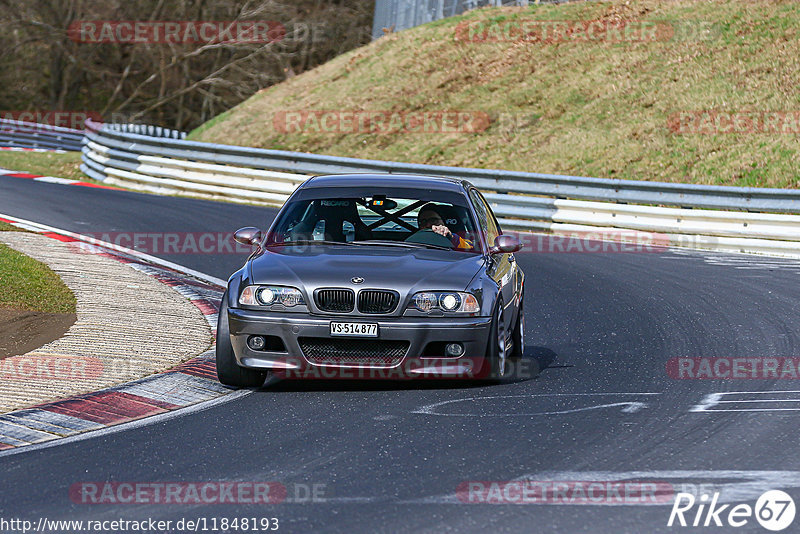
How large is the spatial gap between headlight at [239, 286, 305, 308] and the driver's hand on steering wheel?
5.02ft

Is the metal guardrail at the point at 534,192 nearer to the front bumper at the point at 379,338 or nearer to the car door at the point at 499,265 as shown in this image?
the car door at the point at 499,265

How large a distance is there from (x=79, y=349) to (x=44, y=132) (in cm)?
3169

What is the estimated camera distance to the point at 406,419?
7520mm

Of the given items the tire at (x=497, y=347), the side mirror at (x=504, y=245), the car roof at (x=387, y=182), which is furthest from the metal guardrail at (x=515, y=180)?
the tire at (x=497, y=347)

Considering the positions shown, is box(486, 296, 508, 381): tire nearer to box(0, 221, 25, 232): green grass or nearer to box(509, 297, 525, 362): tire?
box(509, 297, 525, 362): tire

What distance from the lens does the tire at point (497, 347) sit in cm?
841

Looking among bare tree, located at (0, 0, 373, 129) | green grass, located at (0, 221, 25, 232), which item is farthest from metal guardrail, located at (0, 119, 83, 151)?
green grass, located at (0, 221, 25, 232)

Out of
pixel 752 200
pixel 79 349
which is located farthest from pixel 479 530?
pixel 752 200

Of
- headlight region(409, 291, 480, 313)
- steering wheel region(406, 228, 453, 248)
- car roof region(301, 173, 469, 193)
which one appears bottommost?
headlight region(409, 291, 480, 313)

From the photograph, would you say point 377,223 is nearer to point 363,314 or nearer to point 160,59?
point 363,314

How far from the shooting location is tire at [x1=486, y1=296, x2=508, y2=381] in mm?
8406

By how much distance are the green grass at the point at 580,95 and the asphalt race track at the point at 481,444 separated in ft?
48.2

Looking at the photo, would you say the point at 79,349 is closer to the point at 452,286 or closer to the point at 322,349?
the point at 322,349

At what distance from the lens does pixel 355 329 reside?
810 cm
